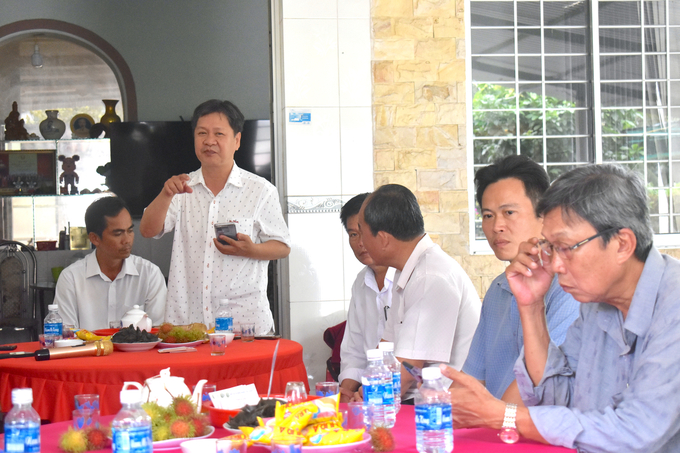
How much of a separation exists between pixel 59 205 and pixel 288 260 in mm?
4542

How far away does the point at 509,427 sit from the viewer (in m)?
1.48

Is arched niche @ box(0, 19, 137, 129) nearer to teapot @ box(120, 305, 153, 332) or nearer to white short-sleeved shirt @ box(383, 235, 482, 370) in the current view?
teapot @ box(120, 305, 153, 332)

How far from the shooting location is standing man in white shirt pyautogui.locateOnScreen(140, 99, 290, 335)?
11.5ft

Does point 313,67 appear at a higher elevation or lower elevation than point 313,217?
higher

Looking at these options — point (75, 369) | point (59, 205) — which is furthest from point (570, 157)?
point (59, 205)

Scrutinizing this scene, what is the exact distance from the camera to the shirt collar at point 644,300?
1500 millimetres

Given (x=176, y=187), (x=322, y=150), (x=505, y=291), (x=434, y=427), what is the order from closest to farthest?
(x=434, y=427)
(x=505, y=291)
(x=176, y=187)
(x=322, y=150)

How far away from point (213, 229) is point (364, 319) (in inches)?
36.4

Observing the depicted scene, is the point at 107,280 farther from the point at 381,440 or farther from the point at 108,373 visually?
the point at 381,440

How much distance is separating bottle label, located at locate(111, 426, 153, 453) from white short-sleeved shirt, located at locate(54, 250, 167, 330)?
2.76m

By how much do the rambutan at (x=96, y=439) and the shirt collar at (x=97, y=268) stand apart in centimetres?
270

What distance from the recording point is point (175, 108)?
7.02 meters

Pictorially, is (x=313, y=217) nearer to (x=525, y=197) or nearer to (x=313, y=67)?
(x=313, y=67)

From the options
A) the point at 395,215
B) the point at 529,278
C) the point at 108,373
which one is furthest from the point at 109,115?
the point at 529,278
